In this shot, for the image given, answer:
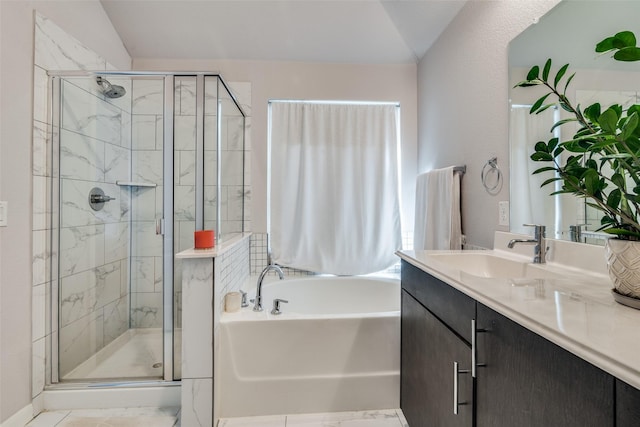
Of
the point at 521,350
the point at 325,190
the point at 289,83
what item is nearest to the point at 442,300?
the point at 521,350

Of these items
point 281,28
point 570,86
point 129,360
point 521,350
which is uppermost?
point 281,28

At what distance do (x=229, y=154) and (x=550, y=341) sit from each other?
1.98 meters

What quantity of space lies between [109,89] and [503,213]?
2.37 meters

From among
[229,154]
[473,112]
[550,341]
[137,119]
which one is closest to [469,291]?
[550,341]

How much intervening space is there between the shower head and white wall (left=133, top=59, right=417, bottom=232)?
0.79 m

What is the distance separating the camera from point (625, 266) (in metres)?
0.70

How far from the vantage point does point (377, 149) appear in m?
2.62

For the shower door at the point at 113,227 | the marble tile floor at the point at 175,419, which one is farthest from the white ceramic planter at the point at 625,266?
the shower door at the point at 113,227

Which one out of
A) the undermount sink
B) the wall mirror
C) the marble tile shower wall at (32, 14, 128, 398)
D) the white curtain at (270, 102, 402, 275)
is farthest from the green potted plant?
the marble tile shower wall at (32, 14, 128, 398)

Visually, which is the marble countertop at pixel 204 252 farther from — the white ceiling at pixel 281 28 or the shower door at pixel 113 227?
the white ceiling at pixel 281 28

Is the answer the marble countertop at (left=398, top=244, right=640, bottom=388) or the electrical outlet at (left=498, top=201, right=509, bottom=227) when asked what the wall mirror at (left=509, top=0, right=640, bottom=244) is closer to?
the electrical outlet at (left=498, top=201, right=509, bottom=227)

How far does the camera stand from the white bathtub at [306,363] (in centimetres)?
161

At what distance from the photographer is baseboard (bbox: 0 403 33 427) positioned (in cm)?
146

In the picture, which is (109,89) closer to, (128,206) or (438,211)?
(128,206)
